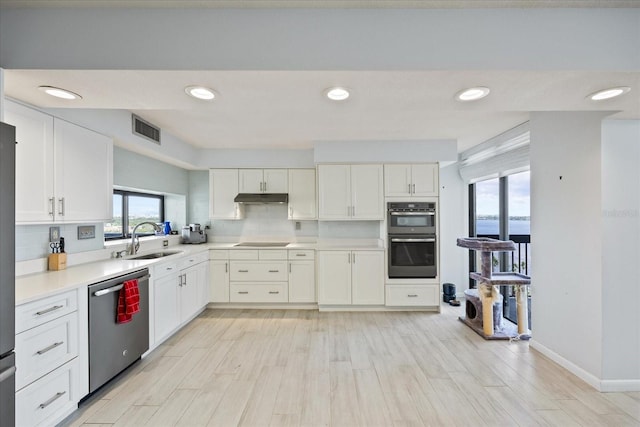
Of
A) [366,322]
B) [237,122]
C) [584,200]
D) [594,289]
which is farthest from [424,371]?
[237,122]

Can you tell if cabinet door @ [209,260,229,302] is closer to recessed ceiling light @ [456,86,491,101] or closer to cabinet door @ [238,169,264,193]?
cabinet door @ [238,169,264,193]

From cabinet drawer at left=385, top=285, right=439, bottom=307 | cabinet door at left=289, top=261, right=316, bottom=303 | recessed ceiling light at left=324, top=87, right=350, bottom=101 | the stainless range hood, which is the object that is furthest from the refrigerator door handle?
cabinet drawer at left=385, top=285, right=439, bottom=307

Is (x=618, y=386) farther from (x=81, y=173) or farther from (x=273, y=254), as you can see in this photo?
(x=81, y=173)

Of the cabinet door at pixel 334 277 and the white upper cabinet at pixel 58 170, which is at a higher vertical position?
the white upper cabinet at pixel 58 170

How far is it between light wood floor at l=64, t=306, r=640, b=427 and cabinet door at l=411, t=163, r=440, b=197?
186 centimetres

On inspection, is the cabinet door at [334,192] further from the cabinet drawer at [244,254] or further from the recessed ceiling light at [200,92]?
the recessed ceiling light at [200,92]

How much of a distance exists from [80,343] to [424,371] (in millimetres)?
2693

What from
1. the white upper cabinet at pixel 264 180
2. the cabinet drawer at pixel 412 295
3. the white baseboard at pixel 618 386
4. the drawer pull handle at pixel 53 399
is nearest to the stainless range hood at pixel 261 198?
the white upper cabinet at pixel 264 180

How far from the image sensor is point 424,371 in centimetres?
246

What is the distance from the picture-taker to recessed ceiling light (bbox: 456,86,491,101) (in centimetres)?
158

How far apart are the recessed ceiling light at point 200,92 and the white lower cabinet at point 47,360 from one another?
1.54 meters

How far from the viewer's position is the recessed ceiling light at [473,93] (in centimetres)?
158

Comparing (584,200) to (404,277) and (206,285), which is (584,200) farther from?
(206,285)

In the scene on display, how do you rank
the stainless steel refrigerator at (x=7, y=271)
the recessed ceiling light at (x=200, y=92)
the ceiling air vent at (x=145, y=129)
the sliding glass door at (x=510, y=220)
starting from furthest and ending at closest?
the sliding glass door at (x=510, y=220)
the ceiling air vent at (x=145, y=129)
the recessed ceiling light at (x=200, y=92)
the stainless steel refrigerator at (x=7, y=271)
